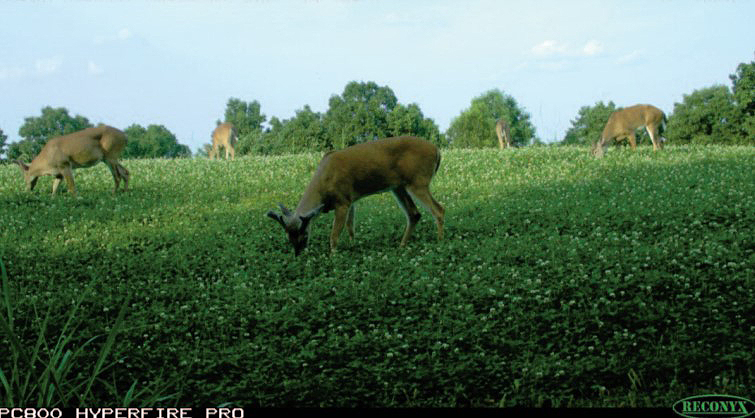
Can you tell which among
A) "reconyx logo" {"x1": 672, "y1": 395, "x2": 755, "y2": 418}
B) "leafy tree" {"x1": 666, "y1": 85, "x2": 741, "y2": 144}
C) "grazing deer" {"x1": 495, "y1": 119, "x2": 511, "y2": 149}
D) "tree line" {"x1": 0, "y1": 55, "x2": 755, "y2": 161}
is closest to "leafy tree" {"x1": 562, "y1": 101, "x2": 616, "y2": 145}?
"tree line" {"x1": 0, "y1": 55, "x2": 755, "y2": 161}

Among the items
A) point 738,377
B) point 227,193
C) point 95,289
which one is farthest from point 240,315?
point 227,193

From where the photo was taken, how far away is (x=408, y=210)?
41.1ft

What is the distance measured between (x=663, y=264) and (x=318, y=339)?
4681 mm

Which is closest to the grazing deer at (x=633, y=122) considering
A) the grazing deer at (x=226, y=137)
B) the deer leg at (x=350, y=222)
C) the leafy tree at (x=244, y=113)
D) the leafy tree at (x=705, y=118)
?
the deer leg at (x=350, y=222)

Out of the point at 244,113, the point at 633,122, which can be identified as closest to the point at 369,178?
the point at 633,122

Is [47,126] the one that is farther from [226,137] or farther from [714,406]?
[714,406]

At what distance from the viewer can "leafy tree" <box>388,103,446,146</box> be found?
60.1m

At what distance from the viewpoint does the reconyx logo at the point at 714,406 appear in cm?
503

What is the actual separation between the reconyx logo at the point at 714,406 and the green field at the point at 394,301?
1.49ft

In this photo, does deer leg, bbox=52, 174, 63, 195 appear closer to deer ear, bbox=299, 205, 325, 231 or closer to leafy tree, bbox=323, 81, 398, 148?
deer ear, bbox=299, 205, 325, 231

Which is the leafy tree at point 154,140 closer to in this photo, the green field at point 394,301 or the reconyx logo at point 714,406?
the green field at point 394,301

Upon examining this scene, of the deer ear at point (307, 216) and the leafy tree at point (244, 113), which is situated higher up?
the leafy tree at point (244, 113)

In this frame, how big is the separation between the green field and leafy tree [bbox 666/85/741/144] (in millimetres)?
41651

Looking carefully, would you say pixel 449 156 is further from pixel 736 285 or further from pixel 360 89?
pixel 360 89
